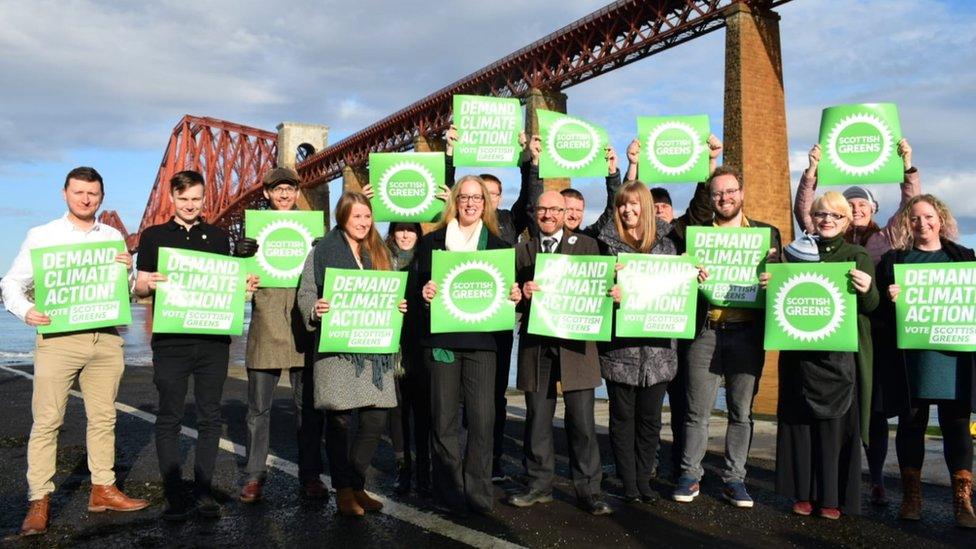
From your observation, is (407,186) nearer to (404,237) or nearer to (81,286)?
(404,237)

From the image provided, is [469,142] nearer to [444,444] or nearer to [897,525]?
[444,444]

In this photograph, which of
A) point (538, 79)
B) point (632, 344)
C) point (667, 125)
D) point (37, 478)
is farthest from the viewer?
point (538, 79)

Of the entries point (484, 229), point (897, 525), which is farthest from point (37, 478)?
point (897, 525)

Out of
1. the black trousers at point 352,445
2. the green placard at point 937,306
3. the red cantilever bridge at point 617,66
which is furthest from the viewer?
the red cantilever bridge at point 617,66

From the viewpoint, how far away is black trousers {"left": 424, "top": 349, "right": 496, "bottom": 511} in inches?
161

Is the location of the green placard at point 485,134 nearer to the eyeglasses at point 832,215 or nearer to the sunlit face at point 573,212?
the sunlit face at point 573,212

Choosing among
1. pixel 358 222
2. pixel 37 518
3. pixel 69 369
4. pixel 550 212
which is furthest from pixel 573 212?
pixel 37 518

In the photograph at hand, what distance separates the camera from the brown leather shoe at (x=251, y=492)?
4.29 metres

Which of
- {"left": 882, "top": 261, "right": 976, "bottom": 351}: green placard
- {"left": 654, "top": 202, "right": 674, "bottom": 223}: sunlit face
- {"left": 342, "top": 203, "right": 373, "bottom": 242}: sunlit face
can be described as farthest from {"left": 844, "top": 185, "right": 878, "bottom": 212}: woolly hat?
{"left": 342, "top": 203, "right": 373, "bottom": 242}: sunlit face

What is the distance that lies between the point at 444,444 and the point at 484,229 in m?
1.26

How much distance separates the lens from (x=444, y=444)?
4109mm

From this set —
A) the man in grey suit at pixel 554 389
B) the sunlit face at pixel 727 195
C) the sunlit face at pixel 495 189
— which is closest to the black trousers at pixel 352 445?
the man in grey suit at pixel 554 389

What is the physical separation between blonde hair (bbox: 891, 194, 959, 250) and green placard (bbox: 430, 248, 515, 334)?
7.47ft

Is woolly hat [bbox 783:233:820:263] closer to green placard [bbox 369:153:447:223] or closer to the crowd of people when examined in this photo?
the crowd of people
